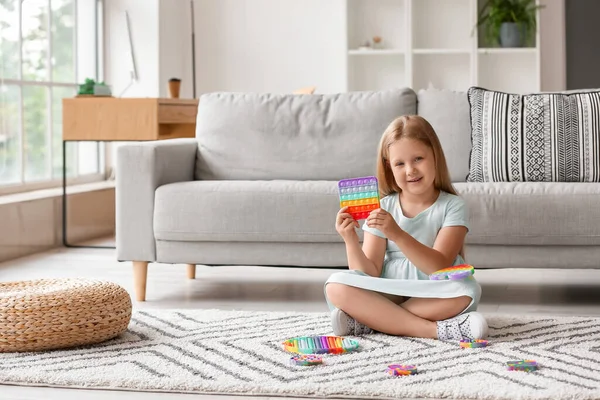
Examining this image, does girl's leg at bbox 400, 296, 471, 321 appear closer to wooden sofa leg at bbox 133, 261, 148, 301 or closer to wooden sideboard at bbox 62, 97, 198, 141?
wooden sofa leg at bbox 133, 261, 148, 301

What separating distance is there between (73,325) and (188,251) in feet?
2.93

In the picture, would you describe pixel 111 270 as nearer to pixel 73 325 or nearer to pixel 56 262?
pixel 56 262

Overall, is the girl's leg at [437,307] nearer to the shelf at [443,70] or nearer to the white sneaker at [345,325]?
the white sneaker at [345,325]

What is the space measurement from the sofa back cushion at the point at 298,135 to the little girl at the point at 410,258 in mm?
980

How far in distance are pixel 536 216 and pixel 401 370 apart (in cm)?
112

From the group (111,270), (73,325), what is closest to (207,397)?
(73,325)

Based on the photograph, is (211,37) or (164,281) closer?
(164,281)

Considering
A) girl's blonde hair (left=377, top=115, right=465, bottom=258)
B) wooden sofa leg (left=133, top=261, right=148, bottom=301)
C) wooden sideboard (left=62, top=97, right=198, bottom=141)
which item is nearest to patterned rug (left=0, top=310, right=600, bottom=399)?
girl's blonde hair (left=377, top=115, right=465, bottom=258)

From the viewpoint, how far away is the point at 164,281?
376 cm

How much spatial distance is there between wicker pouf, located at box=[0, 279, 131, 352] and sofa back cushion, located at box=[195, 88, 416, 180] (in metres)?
1.27

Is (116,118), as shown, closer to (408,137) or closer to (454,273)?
(408,137)

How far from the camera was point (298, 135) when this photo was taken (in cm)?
364

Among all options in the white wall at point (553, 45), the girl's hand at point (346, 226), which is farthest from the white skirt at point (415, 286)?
the white wall at point (553, 45)

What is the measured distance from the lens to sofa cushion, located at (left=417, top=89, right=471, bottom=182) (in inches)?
140
